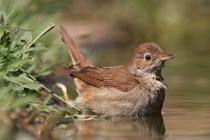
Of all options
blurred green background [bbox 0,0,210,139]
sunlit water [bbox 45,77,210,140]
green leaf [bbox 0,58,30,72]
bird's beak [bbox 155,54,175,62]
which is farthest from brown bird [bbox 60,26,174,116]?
green leaf [bbox 0,58,30,72]

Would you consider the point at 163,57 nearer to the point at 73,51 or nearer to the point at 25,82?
the point at 73,51

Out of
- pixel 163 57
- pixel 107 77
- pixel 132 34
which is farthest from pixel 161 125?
pixel 132 34

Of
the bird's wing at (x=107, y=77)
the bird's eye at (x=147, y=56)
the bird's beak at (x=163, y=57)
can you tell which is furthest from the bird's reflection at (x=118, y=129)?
the bird's eye at (x=147, y=56)

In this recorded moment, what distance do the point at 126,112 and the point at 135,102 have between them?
0.20m

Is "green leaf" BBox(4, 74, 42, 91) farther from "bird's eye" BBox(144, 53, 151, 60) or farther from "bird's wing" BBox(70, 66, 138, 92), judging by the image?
"bird's eye" BBox(144, 53, 151, 60)

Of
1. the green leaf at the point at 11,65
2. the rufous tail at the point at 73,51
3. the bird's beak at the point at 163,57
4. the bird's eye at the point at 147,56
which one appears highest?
the rufous tail at the point at 73,51

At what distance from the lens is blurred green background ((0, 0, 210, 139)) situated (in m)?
10.1

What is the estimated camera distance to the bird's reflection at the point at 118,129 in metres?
7.16

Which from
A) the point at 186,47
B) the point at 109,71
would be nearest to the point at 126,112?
the point at 109,71

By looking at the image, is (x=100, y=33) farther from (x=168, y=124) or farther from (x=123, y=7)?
(x=168, y=124)

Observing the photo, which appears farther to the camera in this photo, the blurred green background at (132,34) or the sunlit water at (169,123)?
the blurred green background at (132,34)

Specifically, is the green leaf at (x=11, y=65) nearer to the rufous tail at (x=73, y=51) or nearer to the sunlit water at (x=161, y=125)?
the sunlit water at (x=161, y=125)

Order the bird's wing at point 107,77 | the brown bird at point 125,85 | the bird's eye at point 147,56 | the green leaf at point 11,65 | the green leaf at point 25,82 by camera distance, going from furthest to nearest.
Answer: the bird's eye at point 147,56 → the bird's wing at point 107,77 → the brown bird at point 125,85 → the green leaf at point 25,82 → the green leaf at point 11,65

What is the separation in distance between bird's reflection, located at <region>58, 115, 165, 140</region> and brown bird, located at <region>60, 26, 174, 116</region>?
33 cm
